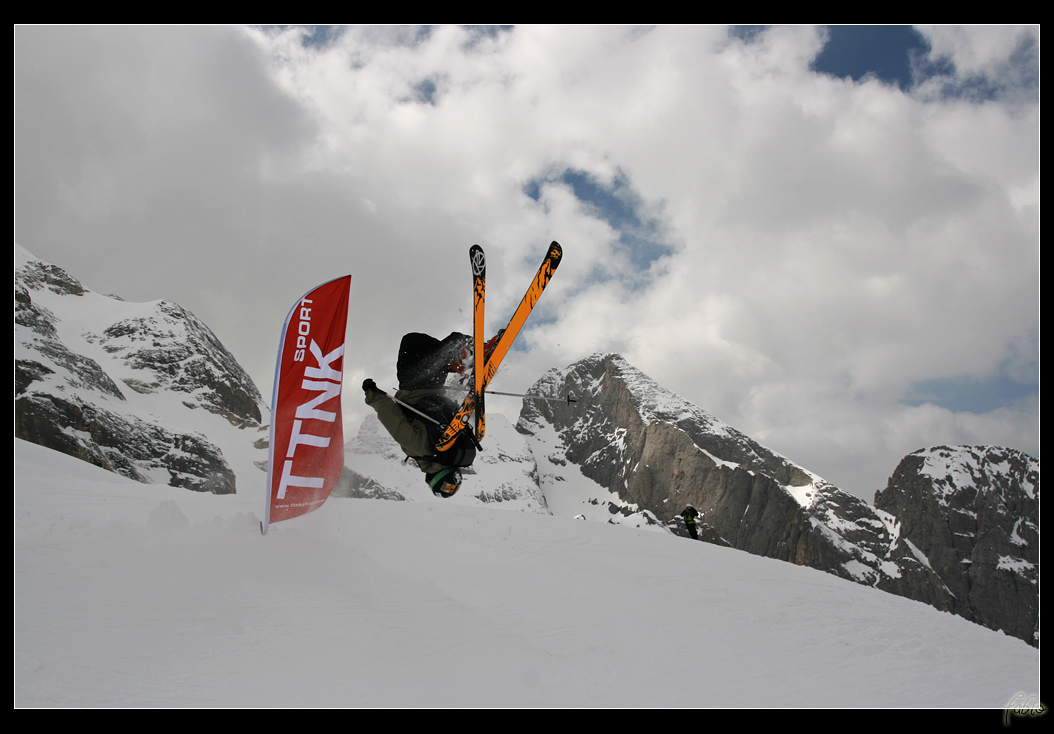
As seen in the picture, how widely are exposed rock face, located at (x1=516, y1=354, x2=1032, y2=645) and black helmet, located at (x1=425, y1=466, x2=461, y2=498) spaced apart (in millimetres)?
118605

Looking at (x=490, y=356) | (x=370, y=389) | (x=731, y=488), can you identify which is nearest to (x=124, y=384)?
(x=731, y=488)

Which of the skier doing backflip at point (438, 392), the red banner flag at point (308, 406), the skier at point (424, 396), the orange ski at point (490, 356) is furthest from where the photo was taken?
the red banner flag at point (308, 406)

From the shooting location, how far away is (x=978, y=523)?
5536 inches

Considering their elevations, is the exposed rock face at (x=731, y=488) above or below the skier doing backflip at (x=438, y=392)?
above

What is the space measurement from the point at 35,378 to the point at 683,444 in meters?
127

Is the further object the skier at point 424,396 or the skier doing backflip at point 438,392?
the skier at point 424,396

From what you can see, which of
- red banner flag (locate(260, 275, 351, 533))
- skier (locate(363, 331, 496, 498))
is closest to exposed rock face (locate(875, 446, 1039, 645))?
red banner flag (locate(260, 275, 351, 533))

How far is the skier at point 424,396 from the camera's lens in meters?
8.30

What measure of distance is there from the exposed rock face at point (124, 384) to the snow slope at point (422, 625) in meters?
79.6

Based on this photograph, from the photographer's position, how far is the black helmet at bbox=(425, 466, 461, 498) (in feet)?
27.9

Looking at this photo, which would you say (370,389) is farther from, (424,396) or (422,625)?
(422,625)

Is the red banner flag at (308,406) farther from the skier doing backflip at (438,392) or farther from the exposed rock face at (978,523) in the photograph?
the exposed rock face at (978,523)

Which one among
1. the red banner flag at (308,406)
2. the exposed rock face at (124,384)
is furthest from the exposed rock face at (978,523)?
the red banner flag at (308,406)
